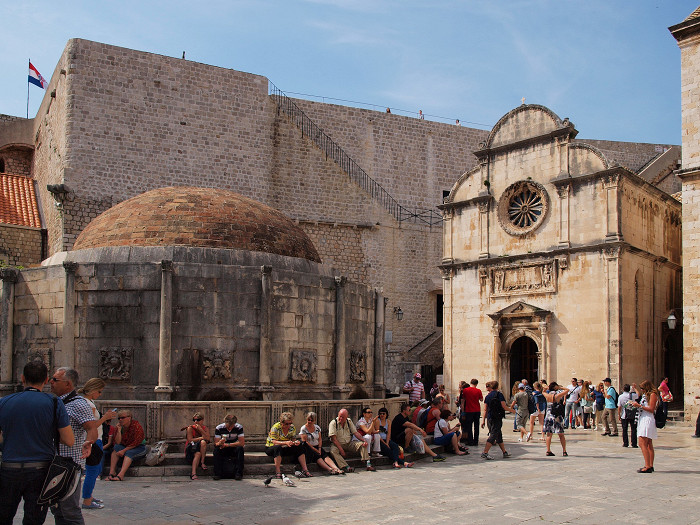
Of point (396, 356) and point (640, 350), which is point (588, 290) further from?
point (396, 356)

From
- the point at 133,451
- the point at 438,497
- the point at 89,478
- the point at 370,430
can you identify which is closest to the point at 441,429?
the point at 370,430

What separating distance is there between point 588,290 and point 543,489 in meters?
14.0

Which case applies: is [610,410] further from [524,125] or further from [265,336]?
[524,125]

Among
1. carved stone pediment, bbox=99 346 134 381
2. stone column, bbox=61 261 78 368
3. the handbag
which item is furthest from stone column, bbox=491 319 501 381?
the handbag

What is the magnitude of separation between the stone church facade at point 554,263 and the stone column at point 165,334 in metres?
14.5

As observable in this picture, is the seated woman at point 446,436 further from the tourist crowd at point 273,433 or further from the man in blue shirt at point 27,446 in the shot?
the man in blue shirt at point 27,446

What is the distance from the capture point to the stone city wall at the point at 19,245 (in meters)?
27.5

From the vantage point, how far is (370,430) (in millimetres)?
10922

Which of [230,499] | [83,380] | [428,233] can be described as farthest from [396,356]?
[230,499]

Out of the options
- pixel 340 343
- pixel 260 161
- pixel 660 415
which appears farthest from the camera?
pixel 260 161

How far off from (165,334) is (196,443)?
201cm

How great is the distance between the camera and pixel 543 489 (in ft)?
29.4

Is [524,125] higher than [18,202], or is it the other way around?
[524,125]

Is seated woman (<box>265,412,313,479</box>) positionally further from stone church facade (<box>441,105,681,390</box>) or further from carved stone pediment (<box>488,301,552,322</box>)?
carved stone pediment (<box>488,301,552,322</box>)
